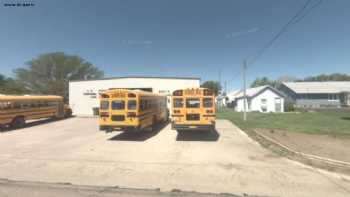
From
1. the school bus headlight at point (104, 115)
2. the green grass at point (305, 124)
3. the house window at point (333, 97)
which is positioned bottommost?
the green grass at point (305, 124)

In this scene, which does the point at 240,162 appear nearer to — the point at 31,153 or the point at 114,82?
the point at 31,153

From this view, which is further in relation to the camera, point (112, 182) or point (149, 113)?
point (149, 113)

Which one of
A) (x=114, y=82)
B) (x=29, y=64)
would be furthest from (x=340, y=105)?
(x=29, y=64)

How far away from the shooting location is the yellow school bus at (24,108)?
51.0ft

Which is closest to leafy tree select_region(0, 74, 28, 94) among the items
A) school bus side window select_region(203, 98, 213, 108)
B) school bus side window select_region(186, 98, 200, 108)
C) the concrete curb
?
school bus side window select_region(186, 98, 200, 108)

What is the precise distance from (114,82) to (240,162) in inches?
931

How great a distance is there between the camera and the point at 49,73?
5403cm

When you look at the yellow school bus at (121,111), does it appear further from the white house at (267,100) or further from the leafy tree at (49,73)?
the leafy tree at (49,73)

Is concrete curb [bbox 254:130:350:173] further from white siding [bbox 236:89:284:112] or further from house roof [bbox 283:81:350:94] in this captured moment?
house roof [bbox 283:81:350:94]

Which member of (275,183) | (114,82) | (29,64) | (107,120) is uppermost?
(29,64)

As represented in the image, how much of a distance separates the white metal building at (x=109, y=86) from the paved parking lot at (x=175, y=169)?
57.9 feet

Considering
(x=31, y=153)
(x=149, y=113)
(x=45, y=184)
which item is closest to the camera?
(x=45, y=184)

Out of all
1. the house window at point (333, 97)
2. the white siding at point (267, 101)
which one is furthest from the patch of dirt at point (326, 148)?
the house window at point (333, 97)

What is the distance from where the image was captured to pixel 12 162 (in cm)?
725
